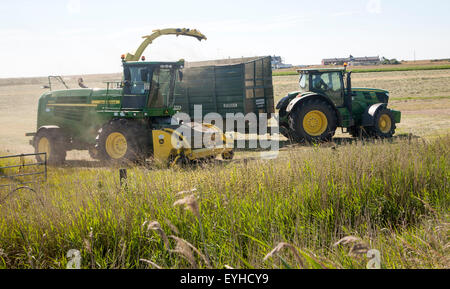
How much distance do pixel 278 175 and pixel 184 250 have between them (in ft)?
12.5

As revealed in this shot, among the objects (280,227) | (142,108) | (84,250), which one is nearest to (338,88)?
(142,108)

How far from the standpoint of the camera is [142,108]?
35.4 ft

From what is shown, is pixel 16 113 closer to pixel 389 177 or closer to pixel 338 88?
pixel 338 88

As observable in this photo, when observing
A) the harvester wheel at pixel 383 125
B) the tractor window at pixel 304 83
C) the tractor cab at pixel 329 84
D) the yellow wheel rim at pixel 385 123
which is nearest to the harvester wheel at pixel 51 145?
the tractor window at pixel 304 83

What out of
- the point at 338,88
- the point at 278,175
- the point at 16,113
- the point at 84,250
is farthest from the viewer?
the point at 16,113

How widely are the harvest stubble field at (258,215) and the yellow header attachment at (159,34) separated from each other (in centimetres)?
772

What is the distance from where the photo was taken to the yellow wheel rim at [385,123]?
13.3m

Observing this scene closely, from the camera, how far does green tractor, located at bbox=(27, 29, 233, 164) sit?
32.8 ft

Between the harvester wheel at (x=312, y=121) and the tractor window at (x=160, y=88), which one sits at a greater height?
the tractor window at (x=160, y=88)

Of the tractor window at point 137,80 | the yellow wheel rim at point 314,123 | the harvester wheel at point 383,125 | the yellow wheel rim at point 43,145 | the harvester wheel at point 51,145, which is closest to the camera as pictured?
the tractor window at point 137,80

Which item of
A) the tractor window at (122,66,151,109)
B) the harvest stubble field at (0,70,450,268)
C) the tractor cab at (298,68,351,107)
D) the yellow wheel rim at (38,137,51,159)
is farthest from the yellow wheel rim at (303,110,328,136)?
the yellow wheel rim at (38,137,51,159)

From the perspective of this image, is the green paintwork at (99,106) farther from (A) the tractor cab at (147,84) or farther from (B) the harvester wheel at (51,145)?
(B) the harvester wheel at (51,145)

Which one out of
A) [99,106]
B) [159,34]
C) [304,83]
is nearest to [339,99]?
[304,83]

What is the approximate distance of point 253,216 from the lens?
16.4ft
